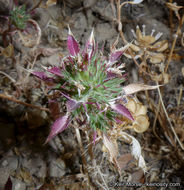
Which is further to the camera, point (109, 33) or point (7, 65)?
point (109, 33)

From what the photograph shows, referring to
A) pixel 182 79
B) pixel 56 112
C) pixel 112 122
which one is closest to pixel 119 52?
pixel 112 122

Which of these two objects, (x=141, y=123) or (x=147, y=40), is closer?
(x=141, y=123)

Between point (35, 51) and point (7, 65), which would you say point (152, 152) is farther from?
point (7, 65)

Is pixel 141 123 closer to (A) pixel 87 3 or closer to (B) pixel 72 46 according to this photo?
(B) pixel 72 46

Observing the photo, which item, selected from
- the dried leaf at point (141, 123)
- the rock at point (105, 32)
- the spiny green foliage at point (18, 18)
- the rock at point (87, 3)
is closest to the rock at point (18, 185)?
the dried leaf at point (141, 123)

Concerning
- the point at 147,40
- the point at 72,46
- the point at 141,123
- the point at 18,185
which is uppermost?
the point at 72,46

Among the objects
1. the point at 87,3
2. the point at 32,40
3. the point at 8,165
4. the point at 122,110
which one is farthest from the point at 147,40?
the point at 8,165

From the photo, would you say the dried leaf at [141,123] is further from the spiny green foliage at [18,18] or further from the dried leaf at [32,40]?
the spiny green foliage at [18,18]
